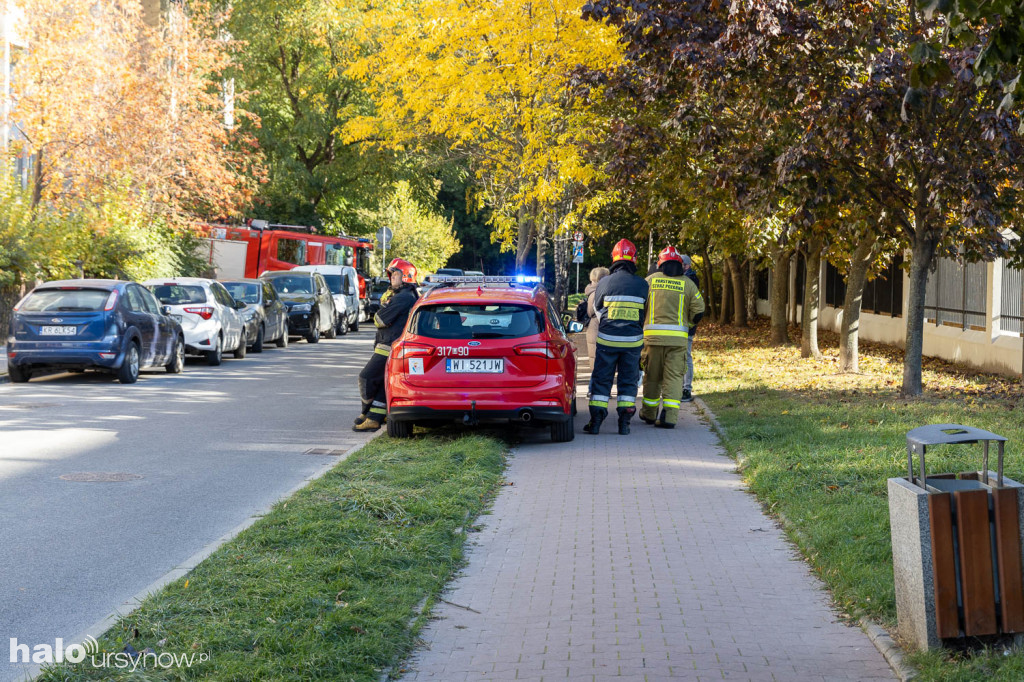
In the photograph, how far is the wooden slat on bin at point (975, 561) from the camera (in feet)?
16.8

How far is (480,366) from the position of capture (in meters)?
11.8

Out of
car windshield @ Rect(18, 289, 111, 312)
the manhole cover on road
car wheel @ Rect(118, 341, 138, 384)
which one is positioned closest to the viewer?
the manhole cover on road

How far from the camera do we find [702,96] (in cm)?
1595

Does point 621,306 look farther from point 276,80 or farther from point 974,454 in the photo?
point 276,80

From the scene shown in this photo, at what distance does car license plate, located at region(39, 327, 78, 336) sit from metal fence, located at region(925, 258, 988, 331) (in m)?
13.8

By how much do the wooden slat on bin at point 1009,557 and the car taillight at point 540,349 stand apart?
6.98 m

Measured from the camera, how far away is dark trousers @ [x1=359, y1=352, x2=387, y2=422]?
518 inches

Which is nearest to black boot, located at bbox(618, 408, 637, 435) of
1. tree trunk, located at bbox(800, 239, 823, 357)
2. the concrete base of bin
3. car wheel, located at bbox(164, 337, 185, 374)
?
the concrete base of bin

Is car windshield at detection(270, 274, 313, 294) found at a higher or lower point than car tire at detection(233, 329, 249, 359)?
higher

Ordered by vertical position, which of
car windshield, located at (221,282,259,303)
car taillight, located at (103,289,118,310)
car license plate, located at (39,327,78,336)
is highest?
car windshield, located at (221,282,259,303)

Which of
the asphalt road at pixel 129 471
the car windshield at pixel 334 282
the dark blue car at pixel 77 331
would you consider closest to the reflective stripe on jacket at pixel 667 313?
the asphalt road at pixel 129 471

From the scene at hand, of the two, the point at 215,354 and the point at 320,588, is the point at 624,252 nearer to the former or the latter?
the point at 320,588

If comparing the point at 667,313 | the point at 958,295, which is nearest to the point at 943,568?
the point at 667,313

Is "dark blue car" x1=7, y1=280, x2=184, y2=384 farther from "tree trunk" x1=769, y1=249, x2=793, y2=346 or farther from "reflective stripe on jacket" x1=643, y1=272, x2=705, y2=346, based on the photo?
"tree trunk" x1=769, y1=249, x2=793, y2=346
